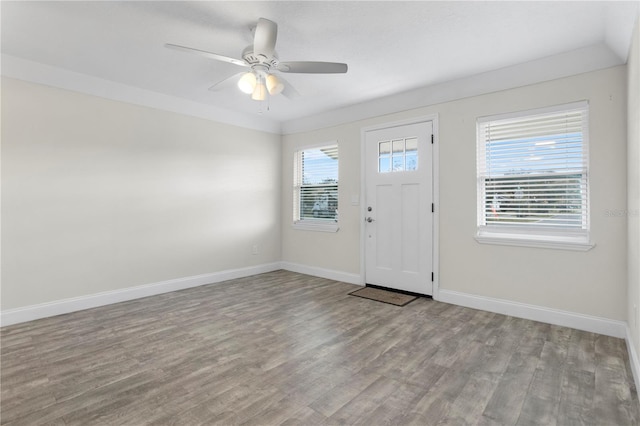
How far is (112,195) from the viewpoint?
12.4 feet

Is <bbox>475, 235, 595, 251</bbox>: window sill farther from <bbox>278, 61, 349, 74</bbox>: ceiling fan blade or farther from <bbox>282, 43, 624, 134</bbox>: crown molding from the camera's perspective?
<bbox>278, 61, 349, 74</bbox>: ceiling fan blade

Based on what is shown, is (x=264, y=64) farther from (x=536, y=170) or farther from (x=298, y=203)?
(x=298, y=203)

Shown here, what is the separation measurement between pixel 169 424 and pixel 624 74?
431 cm

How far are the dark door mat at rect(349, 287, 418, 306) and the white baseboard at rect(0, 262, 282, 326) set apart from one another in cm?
196

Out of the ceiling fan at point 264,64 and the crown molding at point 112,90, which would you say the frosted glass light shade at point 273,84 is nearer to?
the ceiling fan at point 264,64

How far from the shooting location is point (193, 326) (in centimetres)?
307

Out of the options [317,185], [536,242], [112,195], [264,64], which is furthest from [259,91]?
[536,242]

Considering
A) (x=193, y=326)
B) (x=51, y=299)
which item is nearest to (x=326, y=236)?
(x=193, y=326)

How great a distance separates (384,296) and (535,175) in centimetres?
216

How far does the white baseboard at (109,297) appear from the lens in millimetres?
3162

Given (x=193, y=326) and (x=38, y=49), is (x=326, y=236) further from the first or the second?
(x=38, y=49)

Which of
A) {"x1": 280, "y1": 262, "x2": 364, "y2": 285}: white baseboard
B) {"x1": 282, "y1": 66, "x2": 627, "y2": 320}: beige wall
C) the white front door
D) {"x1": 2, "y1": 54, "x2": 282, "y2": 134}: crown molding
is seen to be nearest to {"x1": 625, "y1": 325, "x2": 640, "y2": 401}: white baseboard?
{"x1": 282, "y1": 66, "x2": 627, "y2": 320}: beige wall

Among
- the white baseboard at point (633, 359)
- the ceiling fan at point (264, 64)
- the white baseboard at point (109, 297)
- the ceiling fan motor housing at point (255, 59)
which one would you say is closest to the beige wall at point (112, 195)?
the white baseboard at point (109, 297)

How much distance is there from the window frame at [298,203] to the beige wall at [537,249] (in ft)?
1.58
